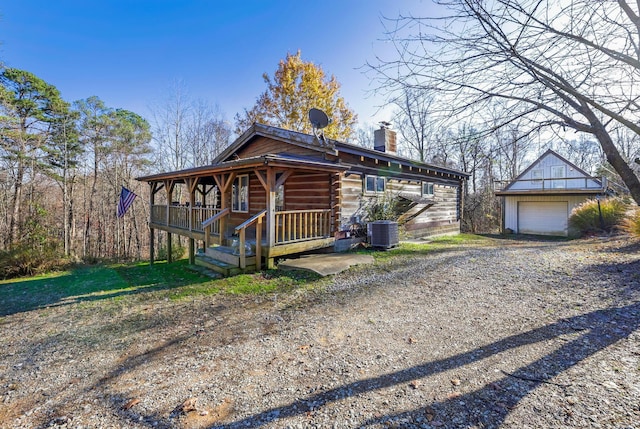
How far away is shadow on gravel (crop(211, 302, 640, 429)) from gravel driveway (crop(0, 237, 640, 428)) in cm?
1

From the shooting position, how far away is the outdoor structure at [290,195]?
7570 millimetres

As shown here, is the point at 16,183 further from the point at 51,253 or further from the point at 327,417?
the point at 327,417

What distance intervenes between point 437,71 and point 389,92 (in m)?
0.53

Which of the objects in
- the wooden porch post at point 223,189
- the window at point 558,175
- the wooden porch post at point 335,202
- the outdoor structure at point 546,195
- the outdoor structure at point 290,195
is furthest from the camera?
the window at point 558,175

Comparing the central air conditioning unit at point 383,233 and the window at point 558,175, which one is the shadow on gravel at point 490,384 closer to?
the central air conditioning unit at point 383,233

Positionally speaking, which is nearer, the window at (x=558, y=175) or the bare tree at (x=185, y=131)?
the window at (x=558, y=175)

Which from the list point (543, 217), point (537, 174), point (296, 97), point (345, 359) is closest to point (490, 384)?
point (345, 359)

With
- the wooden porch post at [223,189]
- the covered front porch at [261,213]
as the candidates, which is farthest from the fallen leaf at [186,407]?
the wooden porch post at [223,189]

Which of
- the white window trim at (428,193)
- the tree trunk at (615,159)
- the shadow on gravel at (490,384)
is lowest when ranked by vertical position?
the shadow on gravel at (490,384)

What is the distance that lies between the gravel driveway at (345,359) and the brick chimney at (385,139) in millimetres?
7897

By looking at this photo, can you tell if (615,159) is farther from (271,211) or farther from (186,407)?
(271,211)

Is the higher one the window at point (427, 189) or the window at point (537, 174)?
the window at point (537, 174)

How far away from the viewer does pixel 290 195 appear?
1054cm

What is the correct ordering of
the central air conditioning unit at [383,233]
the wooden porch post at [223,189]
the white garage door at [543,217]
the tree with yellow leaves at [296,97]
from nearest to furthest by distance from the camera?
the wooden porch post at [223,189] < the central air conditioning unit at [383,233] < the white garage door at [543,217] < the tree with yellow leaves at [296,97]
